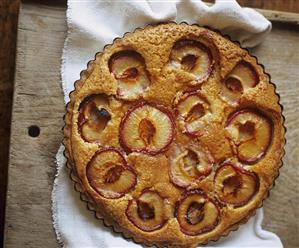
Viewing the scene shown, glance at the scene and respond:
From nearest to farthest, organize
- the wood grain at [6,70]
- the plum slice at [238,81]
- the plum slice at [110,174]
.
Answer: the plum slice at [110,174] → the plum slice at [238,81] → the wood grain at [6,70]

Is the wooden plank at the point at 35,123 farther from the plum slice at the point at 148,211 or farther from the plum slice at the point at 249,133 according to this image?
the plum slice at the point at 249,133

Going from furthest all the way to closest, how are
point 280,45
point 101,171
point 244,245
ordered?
point 280,45
point 244,245
point 101,171

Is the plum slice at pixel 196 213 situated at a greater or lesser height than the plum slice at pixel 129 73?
lesser

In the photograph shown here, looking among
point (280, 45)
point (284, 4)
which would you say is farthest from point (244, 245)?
point (284, 4)

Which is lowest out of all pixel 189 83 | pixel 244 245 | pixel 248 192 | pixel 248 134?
pixel 244 245

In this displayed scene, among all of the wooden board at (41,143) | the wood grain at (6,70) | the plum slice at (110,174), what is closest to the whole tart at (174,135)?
the plum slice at (110,174)

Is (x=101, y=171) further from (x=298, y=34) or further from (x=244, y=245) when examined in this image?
(x=298, y=34)

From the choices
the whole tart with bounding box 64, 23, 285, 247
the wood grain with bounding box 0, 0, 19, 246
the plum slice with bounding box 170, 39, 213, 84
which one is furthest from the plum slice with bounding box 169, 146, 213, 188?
the wood grain with bounding box 0, 0, 19, 246
